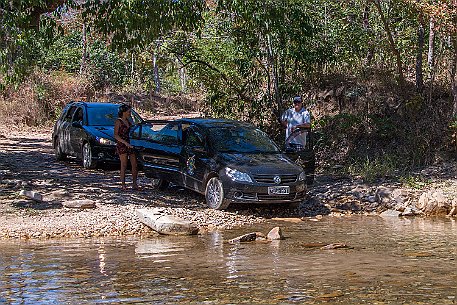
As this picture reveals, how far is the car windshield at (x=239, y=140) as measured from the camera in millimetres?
14109

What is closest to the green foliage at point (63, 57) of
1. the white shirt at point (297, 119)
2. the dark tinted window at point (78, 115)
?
the dark tinted window at point (78, 115)

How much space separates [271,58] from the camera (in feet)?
65.6

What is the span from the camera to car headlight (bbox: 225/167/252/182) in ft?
43.1

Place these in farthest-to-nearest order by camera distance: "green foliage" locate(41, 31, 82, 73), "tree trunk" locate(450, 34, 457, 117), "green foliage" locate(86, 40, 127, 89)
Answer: "green foliage" locate(41, 31, 82, 73) < "green foliage" locate(86, 40, 127, 89) < "tree trunk" locate(450, 34, 457, 117)

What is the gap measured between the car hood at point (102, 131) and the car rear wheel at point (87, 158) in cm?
32

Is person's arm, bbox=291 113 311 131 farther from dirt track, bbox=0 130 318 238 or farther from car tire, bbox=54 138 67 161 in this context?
car tire, bbox=54 138 67 161

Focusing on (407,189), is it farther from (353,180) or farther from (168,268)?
(168,268)

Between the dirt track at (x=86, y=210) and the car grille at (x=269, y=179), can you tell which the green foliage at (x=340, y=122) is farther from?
the car grille at (x=269, y=179)

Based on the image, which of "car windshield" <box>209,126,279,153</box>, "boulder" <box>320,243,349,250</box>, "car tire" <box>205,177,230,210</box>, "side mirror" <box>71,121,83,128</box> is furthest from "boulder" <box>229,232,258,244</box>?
"side mirror" <box>71,121,83,128</box>

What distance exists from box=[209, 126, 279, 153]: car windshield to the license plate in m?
1.17

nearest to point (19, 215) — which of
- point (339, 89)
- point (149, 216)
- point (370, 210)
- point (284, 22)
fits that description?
point (149, 216)

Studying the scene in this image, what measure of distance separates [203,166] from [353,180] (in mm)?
4102

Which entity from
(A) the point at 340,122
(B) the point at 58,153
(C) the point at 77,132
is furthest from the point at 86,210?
(A) the point at 340,122

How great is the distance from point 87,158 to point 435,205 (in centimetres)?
784
